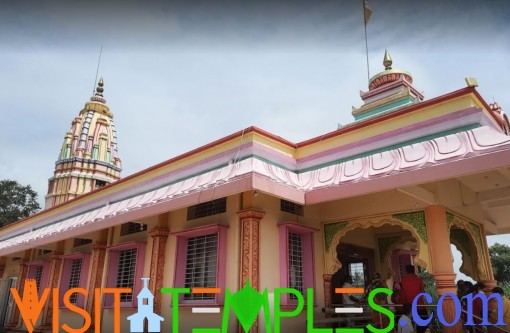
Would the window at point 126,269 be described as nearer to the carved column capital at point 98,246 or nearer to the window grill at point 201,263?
the carved column capital at point 98,246

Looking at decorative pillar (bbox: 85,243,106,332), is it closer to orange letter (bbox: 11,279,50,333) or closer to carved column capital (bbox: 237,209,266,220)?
orange letter (bbox: 11,279,50,333)

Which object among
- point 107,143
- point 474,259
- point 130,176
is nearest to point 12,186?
point 107,143

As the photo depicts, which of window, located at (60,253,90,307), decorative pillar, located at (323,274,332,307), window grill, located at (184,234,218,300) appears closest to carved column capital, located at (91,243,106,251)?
window, located at (60,253,90,307)

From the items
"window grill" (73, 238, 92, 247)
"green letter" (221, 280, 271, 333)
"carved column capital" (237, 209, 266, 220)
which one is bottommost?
"green letter" (221, 280, 271, 333)

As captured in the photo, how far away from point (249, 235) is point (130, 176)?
4.77 metres

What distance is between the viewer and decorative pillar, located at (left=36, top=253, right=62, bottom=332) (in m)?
13.0

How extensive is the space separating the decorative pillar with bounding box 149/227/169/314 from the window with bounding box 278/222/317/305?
3106 mm

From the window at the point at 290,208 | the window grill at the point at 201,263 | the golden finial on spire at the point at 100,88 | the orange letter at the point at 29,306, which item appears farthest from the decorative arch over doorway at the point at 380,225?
the golden finial on spire at the point at 100,88

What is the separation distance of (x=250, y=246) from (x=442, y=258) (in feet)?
11.3

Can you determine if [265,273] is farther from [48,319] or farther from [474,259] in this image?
[48,319]

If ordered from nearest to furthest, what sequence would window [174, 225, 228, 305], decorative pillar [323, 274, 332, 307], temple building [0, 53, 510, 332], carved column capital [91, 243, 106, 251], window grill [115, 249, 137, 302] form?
1. temple building [0, 53, 510, 332]
2. window [174, 225, 228, 305]
3. decorative pillar [323, 274, 332, 307]
4. window grill [115, 249, 137, 302]
5. carved column capital [91, 243, 106, 251]

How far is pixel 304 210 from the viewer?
8.64 meters

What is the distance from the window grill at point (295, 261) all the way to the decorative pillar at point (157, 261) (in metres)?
3.10

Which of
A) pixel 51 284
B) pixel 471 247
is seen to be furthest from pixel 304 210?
pixel 51 284
